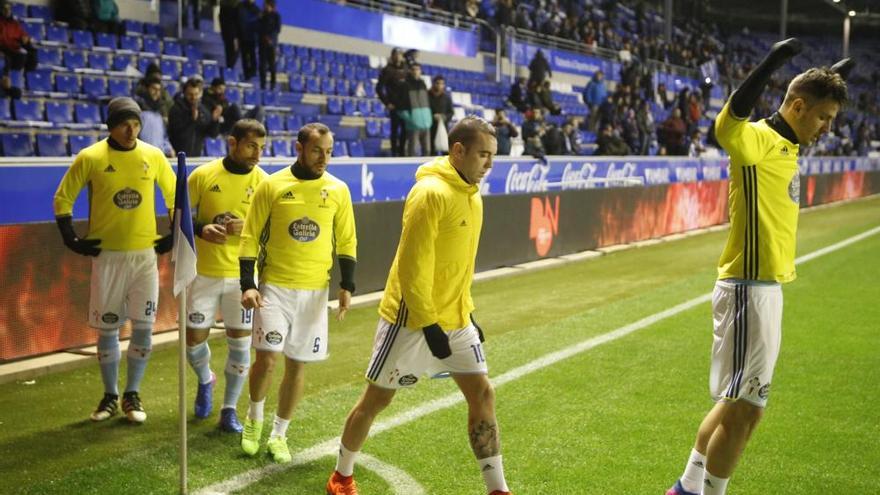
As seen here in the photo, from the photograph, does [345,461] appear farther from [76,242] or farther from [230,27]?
[230,27]

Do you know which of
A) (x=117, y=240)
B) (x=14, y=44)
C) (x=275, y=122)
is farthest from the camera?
(x=275, y=122)

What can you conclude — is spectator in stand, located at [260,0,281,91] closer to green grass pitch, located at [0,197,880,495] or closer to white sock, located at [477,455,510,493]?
green grass pitch, located at [0,197,880,495]

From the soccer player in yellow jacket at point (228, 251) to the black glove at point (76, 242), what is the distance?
668mm

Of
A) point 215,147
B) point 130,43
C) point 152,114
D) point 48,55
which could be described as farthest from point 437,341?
point 130,43

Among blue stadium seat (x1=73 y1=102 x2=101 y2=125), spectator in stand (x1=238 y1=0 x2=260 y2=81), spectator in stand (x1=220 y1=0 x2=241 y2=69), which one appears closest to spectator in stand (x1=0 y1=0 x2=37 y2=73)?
blue stadium seat (x1=73 y1=102 x2=101 y2=125)

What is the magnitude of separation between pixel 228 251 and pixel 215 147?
8.26 m

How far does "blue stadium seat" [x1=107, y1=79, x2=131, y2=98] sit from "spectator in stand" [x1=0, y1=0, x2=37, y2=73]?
129cm

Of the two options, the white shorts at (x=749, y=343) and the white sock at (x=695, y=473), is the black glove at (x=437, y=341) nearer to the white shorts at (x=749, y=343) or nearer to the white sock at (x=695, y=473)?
the white shorts at (x=749, y=343)

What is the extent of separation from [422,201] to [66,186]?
3.17 m

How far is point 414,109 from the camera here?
16.0 metres

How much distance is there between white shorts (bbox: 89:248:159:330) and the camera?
6520 mm

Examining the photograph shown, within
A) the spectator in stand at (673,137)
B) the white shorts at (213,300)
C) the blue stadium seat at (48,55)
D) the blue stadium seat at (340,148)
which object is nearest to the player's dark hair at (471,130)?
the white shorts at (213,300)

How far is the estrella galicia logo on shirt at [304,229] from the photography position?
5.71 m

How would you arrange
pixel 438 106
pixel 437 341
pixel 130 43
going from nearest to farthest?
pixel 437 341
pixel 130 43
pixel 438 106
